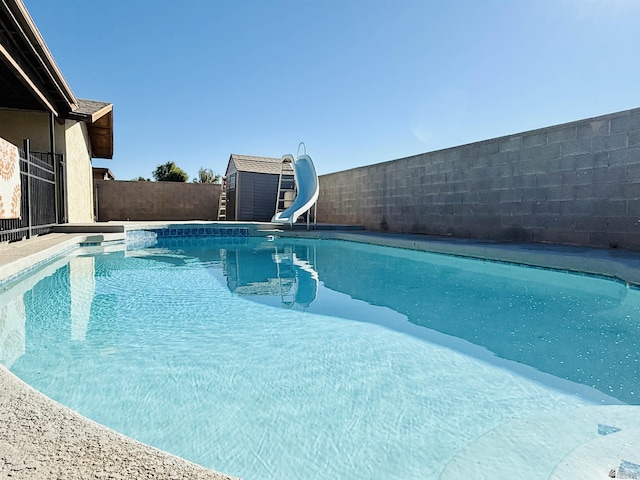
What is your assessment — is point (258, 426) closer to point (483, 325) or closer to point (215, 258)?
point (483, 325)

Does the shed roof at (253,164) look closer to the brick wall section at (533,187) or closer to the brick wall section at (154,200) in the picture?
the brick wall section at (154,200)

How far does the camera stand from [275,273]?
6250 millimetres

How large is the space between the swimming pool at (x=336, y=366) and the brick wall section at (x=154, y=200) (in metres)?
13.3

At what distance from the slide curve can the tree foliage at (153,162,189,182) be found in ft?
72.6

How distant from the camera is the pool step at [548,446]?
139 cm

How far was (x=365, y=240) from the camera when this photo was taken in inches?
387

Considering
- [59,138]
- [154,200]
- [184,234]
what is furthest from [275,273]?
[154,200]

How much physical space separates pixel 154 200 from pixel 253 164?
15.8ft

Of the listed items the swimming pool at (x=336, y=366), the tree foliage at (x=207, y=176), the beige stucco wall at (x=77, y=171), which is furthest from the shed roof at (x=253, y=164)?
the tree foliage at (x=207, y=176)

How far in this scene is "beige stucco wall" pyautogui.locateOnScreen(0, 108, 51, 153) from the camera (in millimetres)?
9617

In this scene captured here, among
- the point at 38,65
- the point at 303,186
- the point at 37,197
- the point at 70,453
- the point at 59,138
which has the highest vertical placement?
the point at 38,65

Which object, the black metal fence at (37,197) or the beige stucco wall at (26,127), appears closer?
the black metal fence at (37,197)

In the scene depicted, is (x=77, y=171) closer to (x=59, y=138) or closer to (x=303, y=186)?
(x=59, y=138)

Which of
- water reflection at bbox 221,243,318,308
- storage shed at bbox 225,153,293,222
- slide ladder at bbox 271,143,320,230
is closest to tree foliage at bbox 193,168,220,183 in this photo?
storage shed at bbox 225,153,293,222
